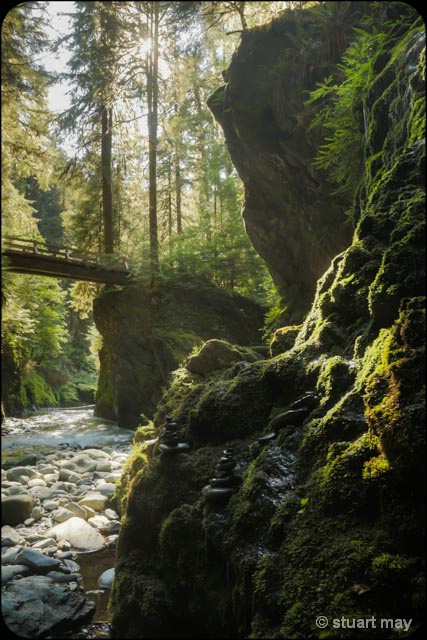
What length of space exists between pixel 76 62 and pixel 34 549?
544 centimetres

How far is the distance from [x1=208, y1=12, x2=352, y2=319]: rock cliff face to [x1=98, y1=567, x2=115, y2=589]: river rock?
6733 millimetres

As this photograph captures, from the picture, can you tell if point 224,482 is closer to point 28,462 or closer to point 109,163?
point 28,462

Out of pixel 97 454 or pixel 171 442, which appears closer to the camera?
pixel 171 442

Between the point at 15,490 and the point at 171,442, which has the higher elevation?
the point at 171,442

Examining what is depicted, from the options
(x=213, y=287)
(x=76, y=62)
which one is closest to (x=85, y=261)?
(x=213, y=287)

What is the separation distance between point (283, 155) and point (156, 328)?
21.4 ft

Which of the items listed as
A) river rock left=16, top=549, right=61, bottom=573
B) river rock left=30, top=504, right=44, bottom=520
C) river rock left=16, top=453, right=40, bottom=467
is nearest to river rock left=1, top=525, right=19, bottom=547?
river rock left=16, top=549, right=61, bottom=573

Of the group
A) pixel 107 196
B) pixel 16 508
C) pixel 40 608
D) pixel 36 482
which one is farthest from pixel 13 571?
pixel 107 196

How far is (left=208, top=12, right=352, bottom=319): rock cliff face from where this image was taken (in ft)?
27.7

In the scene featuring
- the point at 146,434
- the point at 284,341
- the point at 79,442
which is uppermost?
the point at 284,341

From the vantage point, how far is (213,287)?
13.7 m

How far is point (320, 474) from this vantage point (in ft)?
8.77

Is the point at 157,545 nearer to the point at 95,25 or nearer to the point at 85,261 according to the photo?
the point at 95,25

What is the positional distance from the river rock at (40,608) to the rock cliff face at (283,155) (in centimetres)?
713
